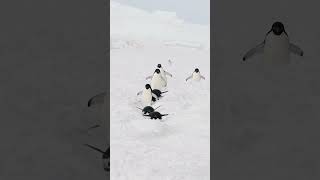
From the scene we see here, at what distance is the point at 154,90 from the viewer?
18.8ft

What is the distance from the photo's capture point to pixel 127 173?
321 cm
